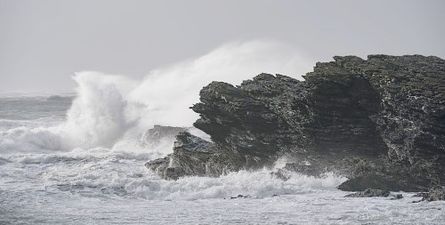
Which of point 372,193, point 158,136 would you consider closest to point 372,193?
point 372,193

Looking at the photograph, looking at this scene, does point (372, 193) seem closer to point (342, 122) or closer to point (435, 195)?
point (435, 195)

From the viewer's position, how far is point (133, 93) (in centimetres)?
5766

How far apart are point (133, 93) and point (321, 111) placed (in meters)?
37.3

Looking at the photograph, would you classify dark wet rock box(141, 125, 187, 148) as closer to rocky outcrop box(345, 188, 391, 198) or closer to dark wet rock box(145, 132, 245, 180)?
dark wet rock box(145, 132, 245, 180)

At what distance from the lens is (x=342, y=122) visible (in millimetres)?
22812

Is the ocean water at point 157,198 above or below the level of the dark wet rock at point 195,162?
below

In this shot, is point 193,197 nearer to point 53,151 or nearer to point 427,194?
point 427,194

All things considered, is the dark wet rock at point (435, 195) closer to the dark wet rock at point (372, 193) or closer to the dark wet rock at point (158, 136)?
the dark wet rock at point (372, 193)

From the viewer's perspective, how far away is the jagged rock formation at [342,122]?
20.4 meters

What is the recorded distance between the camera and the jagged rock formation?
20.4 m

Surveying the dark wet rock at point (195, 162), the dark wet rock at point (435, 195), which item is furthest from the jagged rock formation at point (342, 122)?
the dark wet rock at point (435, 195)

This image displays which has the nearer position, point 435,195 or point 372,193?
point 435,195

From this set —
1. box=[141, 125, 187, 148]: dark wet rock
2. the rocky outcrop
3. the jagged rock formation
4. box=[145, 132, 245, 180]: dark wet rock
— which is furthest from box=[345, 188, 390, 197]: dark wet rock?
box=[141, 125, 187, 148]: dark wet rock

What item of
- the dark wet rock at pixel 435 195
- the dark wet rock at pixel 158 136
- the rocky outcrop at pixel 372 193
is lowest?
the dark wet rock at pixel 435 195
